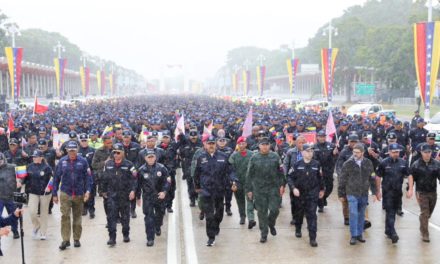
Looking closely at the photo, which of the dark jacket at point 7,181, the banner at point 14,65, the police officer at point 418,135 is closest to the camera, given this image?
the dark jacket at point 7,181

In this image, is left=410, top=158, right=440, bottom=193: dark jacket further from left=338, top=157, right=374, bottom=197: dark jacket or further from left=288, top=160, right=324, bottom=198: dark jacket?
left=288, top=160, right=324, bottom=198: dark jacket

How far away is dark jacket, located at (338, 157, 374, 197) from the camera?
27.5 ft

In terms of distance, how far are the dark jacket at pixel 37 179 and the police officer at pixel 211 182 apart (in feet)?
7.87

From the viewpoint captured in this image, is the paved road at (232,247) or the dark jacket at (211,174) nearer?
the paved road at (232,247)

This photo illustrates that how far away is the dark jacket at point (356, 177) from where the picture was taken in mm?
8375

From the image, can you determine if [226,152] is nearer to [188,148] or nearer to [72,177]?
[188,148]

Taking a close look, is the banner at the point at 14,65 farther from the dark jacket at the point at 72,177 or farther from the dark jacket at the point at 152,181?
the dark jacket at the point at 152,181

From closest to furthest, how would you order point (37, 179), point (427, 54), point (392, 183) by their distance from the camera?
point (392, 183) < point (37, 179) < point (427, 54)

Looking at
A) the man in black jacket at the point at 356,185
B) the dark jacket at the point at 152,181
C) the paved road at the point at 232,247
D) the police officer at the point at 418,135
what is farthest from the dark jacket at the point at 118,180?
the police officer at the point at 418,135

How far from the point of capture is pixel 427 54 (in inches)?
807

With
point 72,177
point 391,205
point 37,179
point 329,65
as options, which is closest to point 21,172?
point 37,179

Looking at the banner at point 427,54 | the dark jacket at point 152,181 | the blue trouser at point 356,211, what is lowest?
the blue trouser at point 356,211

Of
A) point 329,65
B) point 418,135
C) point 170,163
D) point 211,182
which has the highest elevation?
point 329,65

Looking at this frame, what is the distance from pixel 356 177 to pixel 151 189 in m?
3.11
